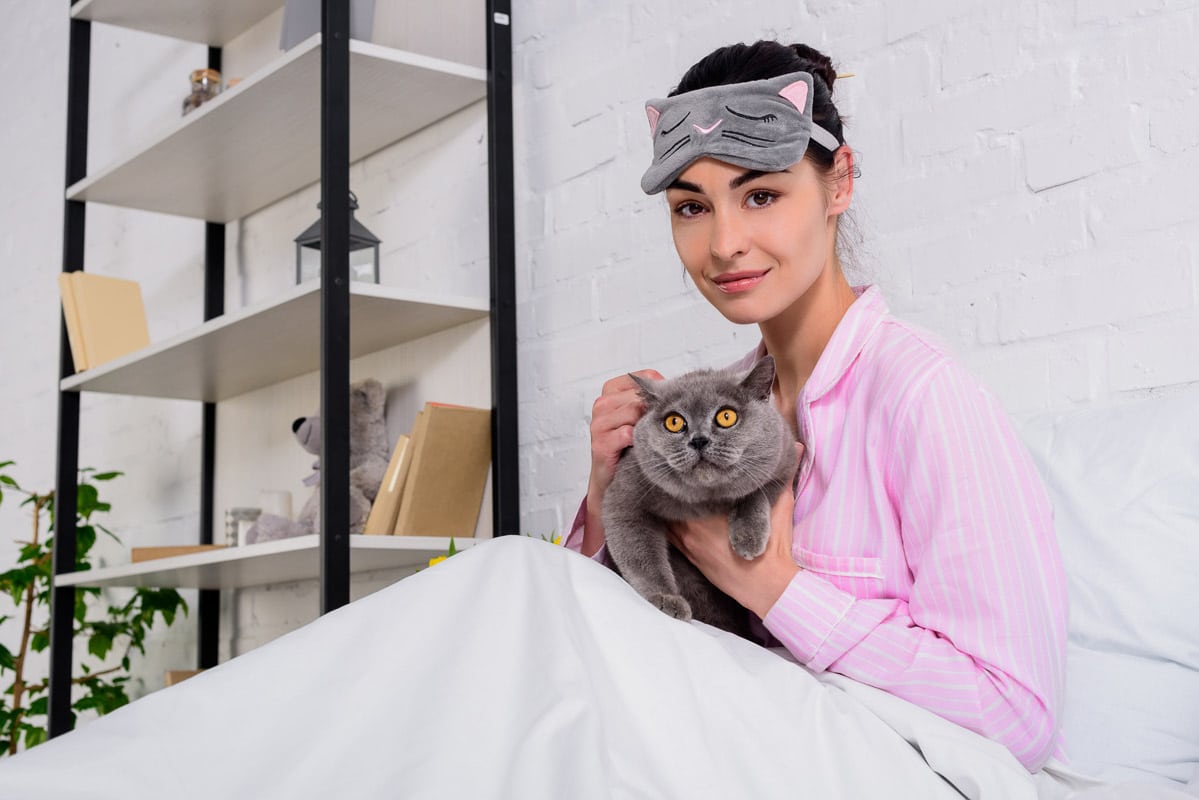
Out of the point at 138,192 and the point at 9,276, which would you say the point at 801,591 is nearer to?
→ the point at 138,192

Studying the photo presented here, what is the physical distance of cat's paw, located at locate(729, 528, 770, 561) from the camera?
124 cm

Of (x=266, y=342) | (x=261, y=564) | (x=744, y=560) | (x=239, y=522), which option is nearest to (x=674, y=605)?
(x=744, y=560)

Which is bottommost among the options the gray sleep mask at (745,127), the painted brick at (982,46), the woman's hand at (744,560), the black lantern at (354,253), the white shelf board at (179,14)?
the woman's hand at (744,560)

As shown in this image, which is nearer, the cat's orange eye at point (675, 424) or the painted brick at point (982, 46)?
the cat's orange eye at point (675, 424)

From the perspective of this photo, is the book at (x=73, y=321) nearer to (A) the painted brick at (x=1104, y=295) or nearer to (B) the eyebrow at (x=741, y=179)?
(B) the eyebrow at (x=741, y=179)

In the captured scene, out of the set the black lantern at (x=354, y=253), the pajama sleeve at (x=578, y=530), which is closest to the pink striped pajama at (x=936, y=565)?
the pajama sleeve at (x=578, y=530)

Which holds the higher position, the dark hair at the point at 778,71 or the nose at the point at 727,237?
the dark hair at the point at 778,71

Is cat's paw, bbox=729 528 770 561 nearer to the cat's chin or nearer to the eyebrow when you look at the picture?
the cat's chin

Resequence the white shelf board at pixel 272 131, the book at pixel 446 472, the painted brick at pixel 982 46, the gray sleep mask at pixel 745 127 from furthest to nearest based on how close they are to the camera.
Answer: the white shelf board at pixel 272 131, the book at pixel 446 472, the painted brick at pixel 982 46, the gray sleep mask at pixel 745 127

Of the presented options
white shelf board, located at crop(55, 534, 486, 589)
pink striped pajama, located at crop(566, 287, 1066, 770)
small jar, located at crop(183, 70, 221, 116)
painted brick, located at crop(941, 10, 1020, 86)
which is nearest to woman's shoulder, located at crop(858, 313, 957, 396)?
pink striped pajama, located at crop(566, 287, 1066, 770)

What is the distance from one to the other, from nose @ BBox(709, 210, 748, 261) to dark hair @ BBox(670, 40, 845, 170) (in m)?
0.13

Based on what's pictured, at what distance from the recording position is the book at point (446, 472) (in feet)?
7.58

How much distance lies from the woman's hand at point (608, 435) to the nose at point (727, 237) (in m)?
0.20

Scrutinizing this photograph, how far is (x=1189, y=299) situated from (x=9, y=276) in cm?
394
